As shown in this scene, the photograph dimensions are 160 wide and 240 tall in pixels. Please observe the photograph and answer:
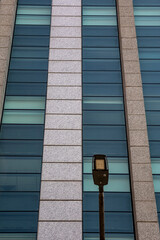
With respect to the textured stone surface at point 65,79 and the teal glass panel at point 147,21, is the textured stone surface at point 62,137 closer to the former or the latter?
the textured stone surface at point 65,79

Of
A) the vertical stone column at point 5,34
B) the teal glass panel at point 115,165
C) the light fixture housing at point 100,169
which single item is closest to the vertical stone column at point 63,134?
the teal glass panel at point 115,165

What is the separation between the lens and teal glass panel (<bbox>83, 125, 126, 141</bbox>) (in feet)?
58.4

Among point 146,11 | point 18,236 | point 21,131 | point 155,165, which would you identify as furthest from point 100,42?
point 18,236

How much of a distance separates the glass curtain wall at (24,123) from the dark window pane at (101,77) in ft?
8.15

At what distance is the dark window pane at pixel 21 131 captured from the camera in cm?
1770

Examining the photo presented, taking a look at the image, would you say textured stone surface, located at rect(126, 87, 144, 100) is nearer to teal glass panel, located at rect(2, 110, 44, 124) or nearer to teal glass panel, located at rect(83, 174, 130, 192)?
teal glass panel, located at rect(83, 174, 130, 192)

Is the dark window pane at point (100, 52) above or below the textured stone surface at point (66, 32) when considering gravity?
below

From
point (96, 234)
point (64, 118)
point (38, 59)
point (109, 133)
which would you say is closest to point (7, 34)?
point (38, 59)

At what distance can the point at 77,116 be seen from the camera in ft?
59.6

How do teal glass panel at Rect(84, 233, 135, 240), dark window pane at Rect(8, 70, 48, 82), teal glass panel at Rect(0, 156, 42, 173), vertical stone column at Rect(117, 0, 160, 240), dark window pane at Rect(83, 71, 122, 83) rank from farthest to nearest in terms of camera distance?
1. dark window pane at Rect(83, 71, 122, 83)
2. dark window pane at Rect(8, 70, 48, 82)
3. teal glass panel at Rect(0, 156, 42, 173)
4. teal glass panel at Rect(84, 233, 135, 240)
5. vertical stone column at Rect(117, 0, 160, 240)

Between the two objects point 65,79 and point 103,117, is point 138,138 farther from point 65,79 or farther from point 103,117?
point 65,79

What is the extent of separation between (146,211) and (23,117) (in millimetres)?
8211

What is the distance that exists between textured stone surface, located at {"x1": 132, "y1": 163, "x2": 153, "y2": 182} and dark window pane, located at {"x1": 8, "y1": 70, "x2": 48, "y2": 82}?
300 inches

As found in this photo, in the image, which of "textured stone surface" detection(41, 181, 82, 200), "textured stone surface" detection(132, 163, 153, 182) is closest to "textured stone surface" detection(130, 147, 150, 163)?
"textured stone surface" detection(132, 163, 153, 182)
